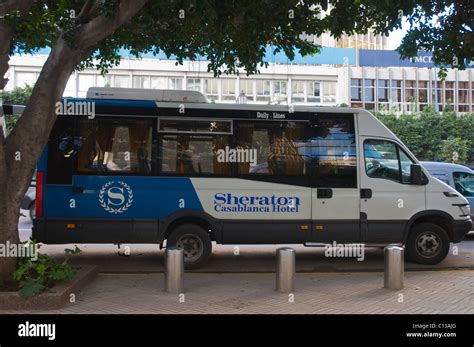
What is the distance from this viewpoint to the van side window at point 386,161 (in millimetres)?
9328

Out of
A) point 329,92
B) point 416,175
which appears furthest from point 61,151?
point 329,92

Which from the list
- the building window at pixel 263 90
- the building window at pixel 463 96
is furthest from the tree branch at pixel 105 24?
the building window at pixel 463 96

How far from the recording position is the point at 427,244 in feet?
31.0

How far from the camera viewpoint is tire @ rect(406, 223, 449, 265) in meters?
9.39

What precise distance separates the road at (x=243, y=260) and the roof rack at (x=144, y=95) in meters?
3.15

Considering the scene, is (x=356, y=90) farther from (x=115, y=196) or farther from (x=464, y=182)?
(x=115, y=196)

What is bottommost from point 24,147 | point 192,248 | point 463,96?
point 192,248

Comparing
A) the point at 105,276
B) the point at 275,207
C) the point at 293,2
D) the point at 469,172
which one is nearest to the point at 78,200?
the point at 105,276

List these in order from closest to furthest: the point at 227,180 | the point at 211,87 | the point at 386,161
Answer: the point at 227,180 < the point at 386,161 < the point at 211,87

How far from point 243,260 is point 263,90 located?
1448 inches

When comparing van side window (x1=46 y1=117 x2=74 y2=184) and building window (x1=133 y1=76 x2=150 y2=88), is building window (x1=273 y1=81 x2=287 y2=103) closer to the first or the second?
building window (x1=133 y1=76 x2=150 y2=88)

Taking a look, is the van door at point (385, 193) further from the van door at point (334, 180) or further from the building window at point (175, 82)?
the building window at point (175, 82)

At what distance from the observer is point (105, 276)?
8414mm

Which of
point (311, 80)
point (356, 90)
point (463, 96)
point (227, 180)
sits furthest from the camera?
point (463, 96)
